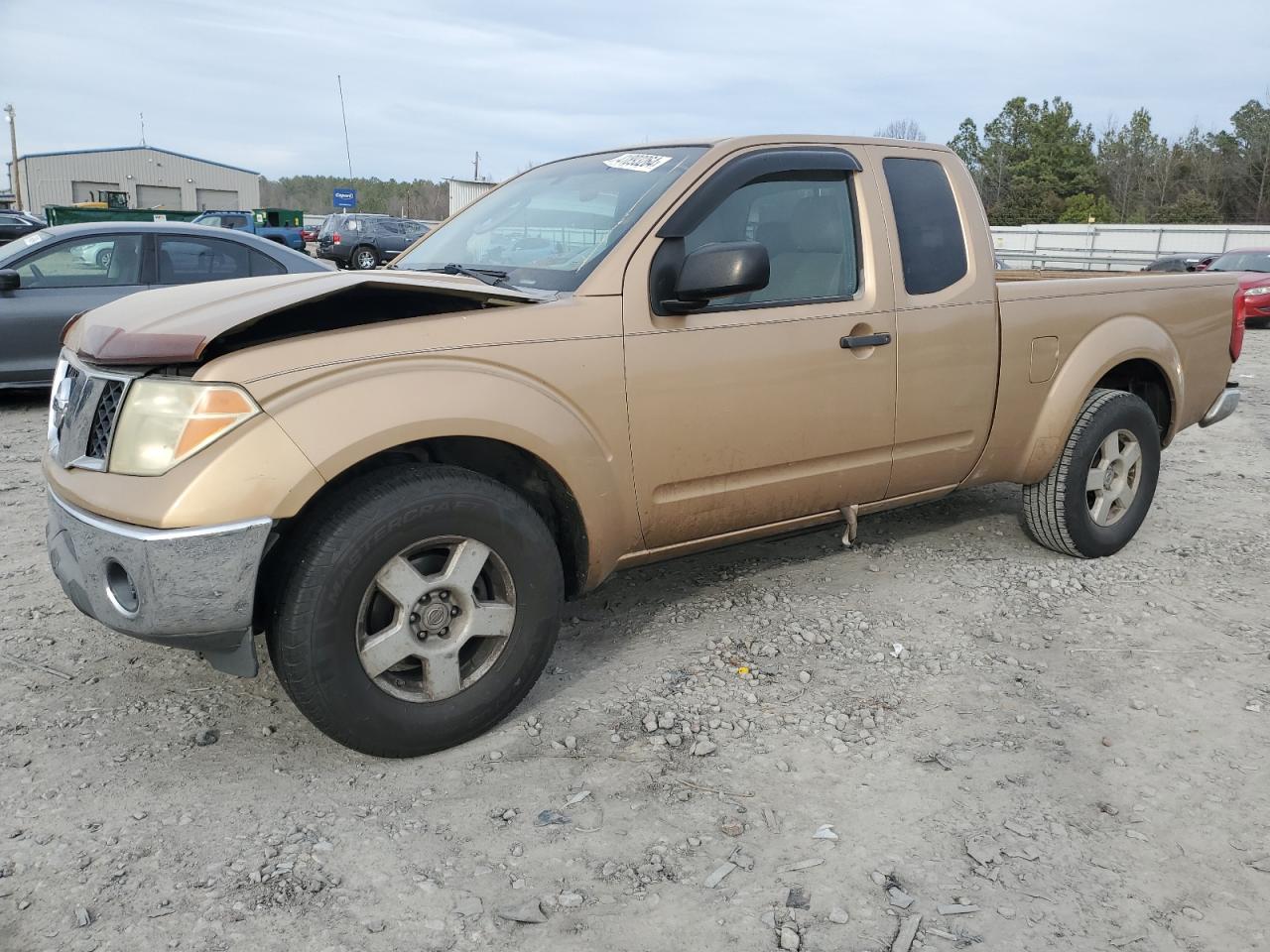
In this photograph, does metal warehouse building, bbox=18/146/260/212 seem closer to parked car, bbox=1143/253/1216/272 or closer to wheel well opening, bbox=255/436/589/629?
parked car, bbox=1143/253/1216/272

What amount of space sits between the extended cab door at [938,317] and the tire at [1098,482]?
63cm

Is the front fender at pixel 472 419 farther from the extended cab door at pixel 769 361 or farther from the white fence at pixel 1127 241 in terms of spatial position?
the white fence at pixel 1127 241

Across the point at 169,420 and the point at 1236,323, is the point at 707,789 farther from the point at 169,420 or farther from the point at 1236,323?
the point at 1236,323

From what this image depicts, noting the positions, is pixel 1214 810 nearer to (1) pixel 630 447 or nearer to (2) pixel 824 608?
(2) pixel 824 608

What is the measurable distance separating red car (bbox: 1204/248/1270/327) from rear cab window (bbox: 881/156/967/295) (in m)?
15.3

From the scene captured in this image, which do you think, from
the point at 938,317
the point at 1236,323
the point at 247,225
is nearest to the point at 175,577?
the point at 938,317

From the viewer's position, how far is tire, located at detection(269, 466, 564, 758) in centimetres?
266

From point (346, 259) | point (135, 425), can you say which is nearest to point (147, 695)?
point (135, 425)

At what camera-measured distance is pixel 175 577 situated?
2523mm

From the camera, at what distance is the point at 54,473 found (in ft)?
9.52

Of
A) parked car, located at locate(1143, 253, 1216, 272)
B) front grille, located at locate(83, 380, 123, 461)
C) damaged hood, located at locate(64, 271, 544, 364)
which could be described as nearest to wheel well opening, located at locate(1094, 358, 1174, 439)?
damaged hood, located at locate(64, 271, 544, 364)

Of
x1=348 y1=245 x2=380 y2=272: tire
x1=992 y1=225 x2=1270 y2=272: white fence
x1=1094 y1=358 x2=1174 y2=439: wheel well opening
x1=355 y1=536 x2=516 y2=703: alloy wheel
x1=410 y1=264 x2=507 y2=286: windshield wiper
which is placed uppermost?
x1=992 y1=225 x2=1270 y2=272: white fence

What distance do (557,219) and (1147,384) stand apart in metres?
3.27

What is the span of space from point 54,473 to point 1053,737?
3.18 meters
